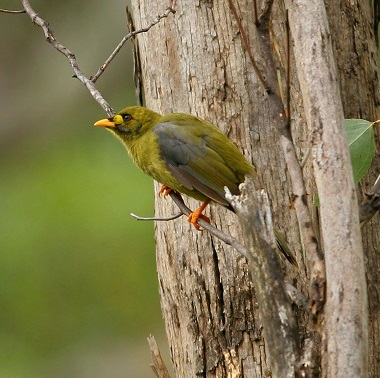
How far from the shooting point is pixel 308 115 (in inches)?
129

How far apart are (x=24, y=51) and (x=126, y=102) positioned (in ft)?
6.40

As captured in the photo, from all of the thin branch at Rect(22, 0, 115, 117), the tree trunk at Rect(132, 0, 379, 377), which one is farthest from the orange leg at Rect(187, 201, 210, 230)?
the thin branch at Rect(22, 0, 115, 117)

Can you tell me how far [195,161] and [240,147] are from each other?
0.23 m

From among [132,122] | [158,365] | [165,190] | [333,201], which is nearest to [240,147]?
[165,190]

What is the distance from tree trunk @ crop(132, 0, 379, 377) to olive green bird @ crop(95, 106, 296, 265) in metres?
0.13

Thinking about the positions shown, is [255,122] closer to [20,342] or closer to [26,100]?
[20,342]

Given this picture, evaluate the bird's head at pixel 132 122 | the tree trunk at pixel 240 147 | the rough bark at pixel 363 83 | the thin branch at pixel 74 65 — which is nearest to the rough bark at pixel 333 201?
the tree trunk at pixel 240 147

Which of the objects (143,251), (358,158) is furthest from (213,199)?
(143,251)

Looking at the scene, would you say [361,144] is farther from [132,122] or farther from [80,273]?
[80,273]

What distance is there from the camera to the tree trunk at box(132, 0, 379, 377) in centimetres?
447

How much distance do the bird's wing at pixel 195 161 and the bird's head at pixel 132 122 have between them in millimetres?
105

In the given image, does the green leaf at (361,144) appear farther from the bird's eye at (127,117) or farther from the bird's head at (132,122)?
the bird's eye at (127,117)

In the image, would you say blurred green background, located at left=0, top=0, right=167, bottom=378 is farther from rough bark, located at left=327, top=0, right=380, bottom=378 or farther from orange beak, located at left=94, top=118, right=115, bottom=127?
rough bark, located at left=327, top=0, right=380, bottom=378

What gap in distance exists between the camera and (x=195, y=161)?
4590 millimetres
